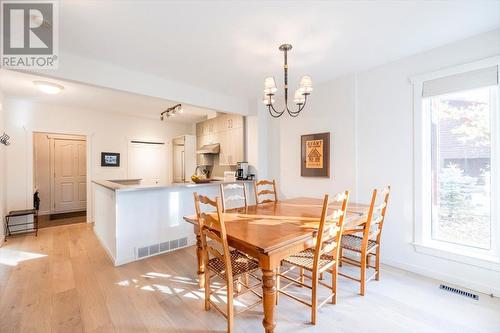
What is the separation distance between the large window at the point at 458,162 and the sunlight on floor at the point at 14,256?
16.5 feet

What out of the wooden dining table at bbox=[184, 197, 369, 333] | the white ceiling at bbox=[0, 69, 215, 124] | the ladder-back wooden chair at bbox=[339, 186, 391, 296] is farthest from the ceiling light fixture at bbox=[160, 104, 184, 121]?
the ladder-back wooden chair at bbox=[339, 186, 391, 296]

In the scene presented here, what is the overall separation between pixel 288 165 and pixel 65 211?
6.25m

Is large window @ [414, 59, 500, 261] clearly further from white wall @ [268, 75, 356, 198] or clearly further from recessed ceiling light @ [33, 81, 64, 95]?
recessed ceiling light @ [33, 81, 64, 95]

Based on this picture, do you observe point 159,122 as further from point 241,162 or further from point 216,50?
point 216,50

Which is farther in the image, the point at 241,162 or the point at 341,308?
the point at 241,162

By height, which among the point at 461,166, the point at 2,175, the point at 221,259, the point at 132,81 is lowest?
the point at 221,259

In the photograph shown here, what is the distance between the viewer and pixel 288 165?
4.10m

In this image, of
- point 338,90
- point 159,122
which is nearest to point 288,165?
point 338,90

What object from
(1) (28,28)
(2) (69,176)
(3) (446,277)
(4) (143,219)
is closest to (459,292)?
(3) (446,277)

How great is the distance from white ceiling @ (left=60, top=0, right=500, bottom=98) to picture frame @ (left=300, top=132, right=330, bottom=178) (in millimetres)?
1043

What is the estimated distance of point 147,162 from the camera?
19.7 ft

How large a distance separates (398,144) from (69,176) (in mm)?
7734

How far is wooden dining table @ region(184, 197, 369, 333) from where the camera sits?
154cm

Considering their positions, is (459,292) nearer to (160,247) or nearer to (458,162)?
(458,162)
